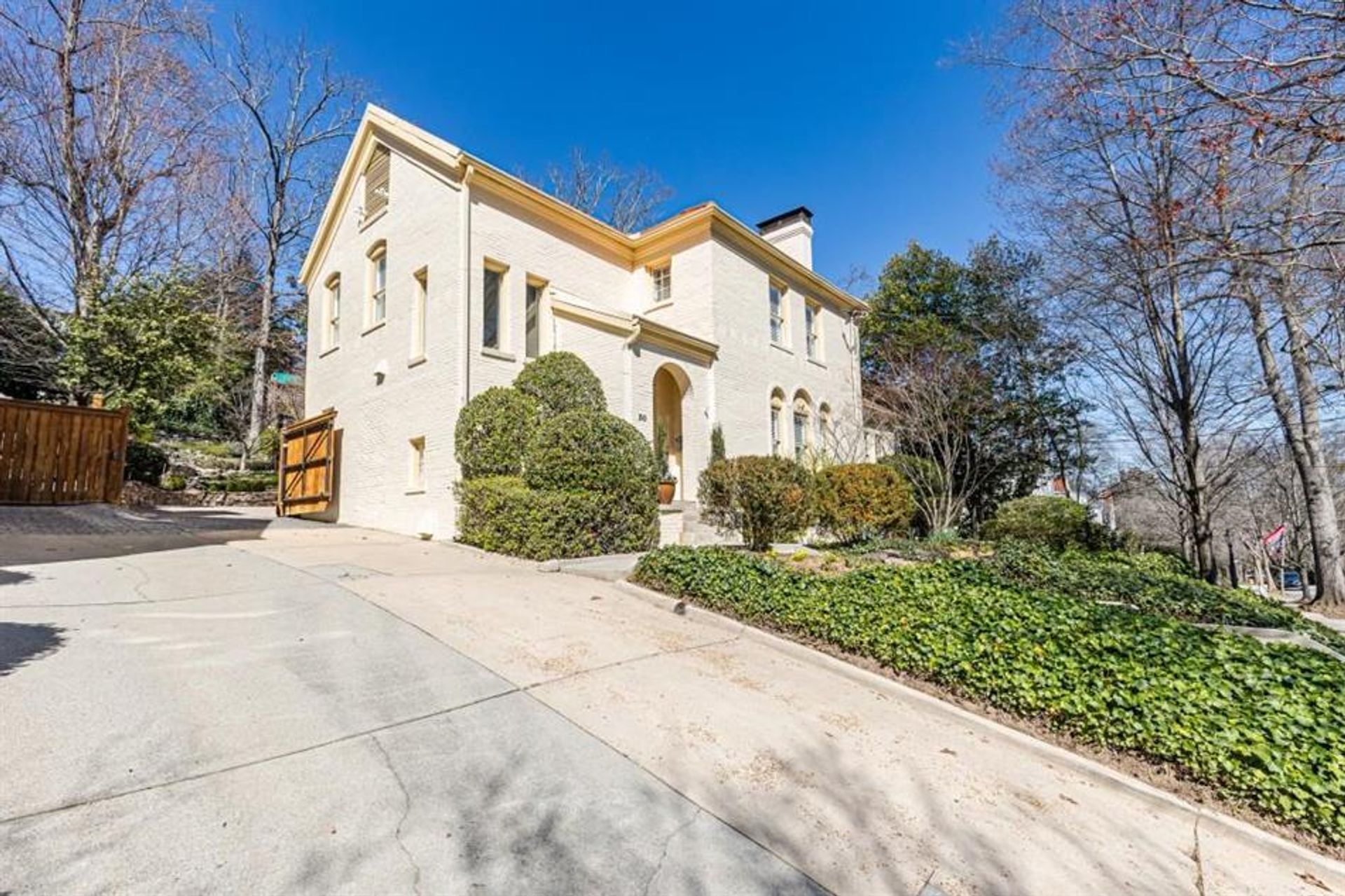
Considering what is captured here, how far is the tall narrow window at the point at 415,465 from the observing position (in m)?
11.1

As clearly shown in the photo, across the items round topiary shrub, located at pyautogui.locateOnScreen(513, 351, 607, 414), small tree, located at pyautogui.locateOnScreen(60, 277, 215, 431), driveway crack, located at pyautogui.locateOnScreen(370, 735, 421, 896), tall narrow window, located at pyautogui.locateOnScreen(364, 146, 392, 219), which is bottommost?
driveway crack, located at pyautogui.locateOnScreen(370, 735, 421, 896)

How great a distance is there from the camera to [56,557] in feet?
21.1

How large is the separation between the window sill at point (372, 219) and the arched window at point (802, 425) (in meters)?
11.1

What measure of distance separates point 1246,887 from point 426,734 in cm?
372

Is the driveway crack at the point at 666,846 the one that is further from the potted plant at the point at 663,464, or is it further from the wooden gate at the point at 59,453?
the wooden gate at the point at 59,453

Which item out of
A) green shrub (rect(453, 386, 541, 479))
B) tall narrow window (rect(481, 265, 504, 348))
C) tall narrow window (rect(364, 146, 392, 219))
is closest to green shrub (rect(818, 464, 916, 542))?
green shrub (rect(453, 386, 541, 479))

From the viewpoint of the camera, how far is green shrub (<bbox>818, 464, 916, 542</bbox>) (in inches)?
478

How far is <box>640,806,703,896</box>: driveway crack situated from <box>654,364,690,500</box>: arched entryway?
1063cm

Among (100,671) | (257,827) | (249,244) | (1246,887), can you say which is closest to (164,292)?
(249,244)

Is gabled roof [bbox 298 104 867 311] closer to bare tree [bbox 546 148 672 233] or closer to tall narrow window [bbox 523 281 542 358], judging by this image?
tall narrow window [bbox 523 281 542 358]

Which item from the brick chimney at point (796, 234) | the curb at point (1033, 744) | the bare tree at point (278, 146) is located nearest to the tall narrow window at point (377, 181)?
the bare tree at point (278, 146)

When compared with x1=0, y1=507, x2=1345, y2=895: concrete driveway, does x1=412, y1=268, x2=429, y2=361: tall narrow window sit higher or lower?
higher

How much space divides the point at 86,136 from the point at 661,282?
1372 centimetres

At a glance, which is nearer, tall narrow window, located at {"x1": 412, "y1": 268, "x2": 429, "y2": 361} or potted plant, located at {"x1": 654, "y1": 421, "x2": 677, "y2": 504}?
tall narrow window, located at {"x1": 412, "y1": 268, "x2": 429, "y2": 361}
